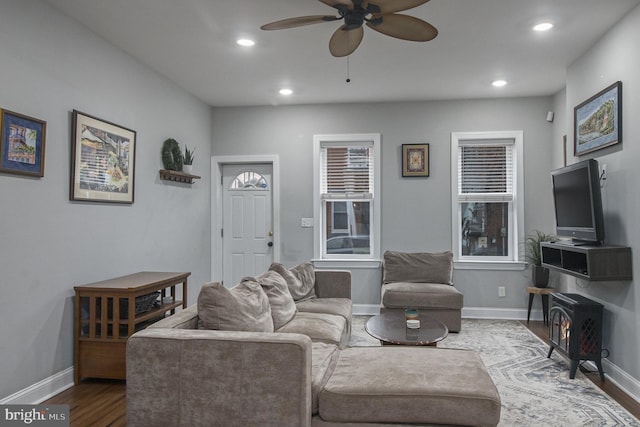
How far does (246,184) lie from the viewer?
5.66 meters

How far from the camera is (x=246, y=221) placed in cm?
564

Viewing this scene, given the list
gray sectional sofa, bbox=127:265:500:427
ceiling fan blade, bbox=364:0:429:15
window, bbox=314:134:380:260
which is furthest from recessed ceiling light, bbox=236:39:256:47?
gray sectional sofa, bbox=127:265:500:427

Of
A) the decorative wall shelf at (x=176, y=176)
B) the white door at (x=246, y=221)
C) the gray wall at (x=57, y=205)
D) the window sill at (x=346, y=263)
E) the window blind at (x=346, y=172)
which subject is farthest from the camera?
the white door at (x=246, y=221)

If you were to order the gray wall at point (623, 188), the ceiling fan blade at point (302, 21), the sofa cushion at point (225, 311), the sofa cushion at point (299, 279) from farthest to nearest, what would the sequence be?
the sofa cushion at point (299, 279) → the gray wall at point (623, 188) → the ceiling fan blade at point (302, 21) → the sofa cushion at point (225, 311)

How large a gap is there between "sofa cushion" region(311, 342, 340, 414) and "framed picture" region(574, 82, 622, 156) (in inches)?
102

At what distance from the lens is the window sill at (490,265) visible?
16.7 ft

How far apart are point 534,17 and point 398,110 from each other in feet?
7.64

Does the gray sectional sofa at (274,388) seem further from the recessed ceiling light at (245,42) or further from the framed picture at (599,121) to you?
the recessed ceiling light at (245,42)

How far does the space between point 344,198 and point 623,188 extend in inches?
120

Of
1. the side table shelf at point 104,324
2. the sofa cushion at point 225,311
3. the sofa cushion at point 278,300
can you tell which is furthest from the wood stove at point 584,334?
the side table shelf at point 104,324

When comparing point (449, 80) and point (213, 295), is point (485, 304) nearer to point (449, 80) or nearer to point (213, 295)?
point (449, 80)

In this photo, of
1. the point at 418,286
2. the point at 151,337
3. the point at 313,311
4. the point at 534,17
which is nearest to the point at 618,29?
the point at 534,17

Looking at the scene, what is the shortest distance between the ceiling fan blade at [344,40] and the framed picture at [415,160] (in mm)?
2518

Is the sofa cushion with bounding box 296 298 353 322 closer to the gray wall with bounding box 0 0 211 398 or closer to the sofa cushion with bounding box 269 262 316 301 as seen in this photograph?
the sofa cushion with bounding box 269 262 316 301
